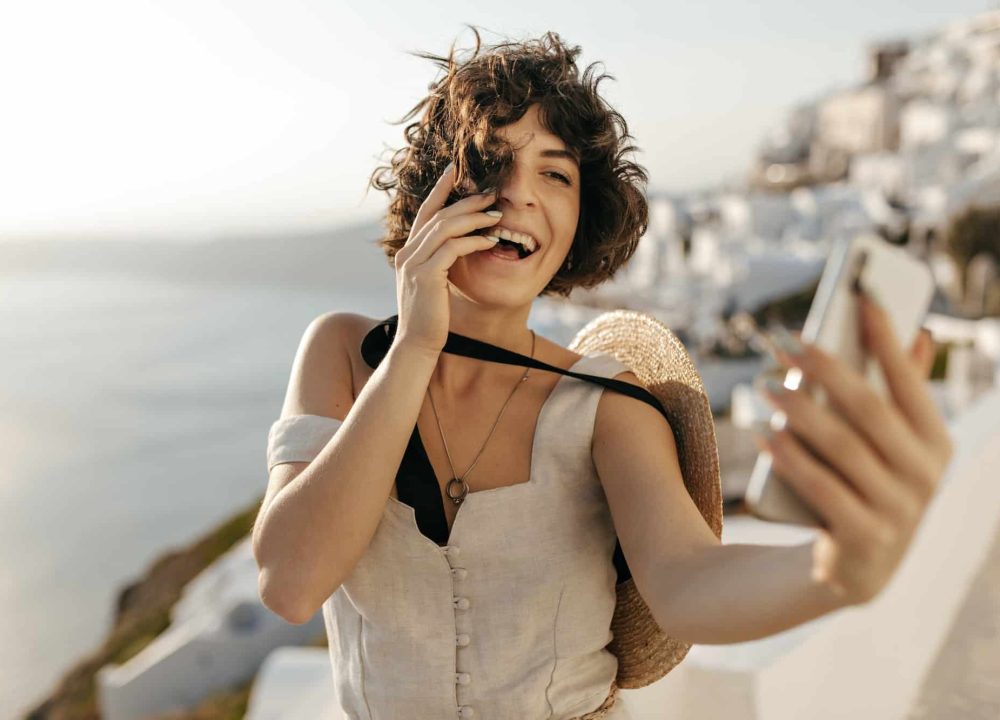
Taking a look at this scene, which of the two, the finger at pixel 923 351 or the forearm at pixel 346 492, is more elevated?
the finger at pixel 923 351

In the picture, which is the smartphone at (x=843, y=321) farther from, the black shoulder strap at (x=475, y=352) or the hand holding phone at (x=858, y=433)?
the black shoulder strap at (x=475, y=352)

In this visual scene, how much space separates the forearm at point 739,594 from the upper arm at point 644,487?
50 mm

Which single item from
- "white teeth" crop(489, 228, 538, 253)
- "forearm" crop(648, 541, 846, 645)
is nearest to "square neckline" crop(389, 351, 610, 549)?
"white teeth" crop(489, 228, 538, 253)

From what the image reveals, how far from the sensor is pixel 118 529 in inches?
1412

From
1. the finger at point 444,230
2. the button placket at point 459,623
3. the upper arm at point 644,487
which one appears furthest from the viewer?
the button placket at point 459,623

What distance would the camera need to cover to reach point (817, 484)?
74 cm

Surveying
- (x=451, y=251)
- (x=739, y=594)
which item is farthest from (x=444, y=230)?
(x=739, y=594)

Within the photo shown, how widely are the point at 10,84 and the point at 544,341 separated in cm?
5101

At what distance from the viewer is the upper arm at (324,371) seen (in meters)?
1.61

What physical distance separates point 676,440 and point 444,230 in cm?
56

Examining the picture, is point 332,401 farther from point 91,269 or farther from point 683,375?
point 91,269

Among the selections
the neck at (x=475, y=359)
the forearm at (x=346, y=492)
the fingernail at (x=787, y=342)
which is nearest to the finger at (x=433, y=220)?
the forearm at (x=346, y=492)

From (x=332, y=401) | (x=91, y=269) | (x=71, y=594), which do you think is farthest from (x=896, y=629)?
(x=91, y=269)

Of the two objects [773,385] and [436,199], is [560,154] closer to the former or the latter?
[436,199]
